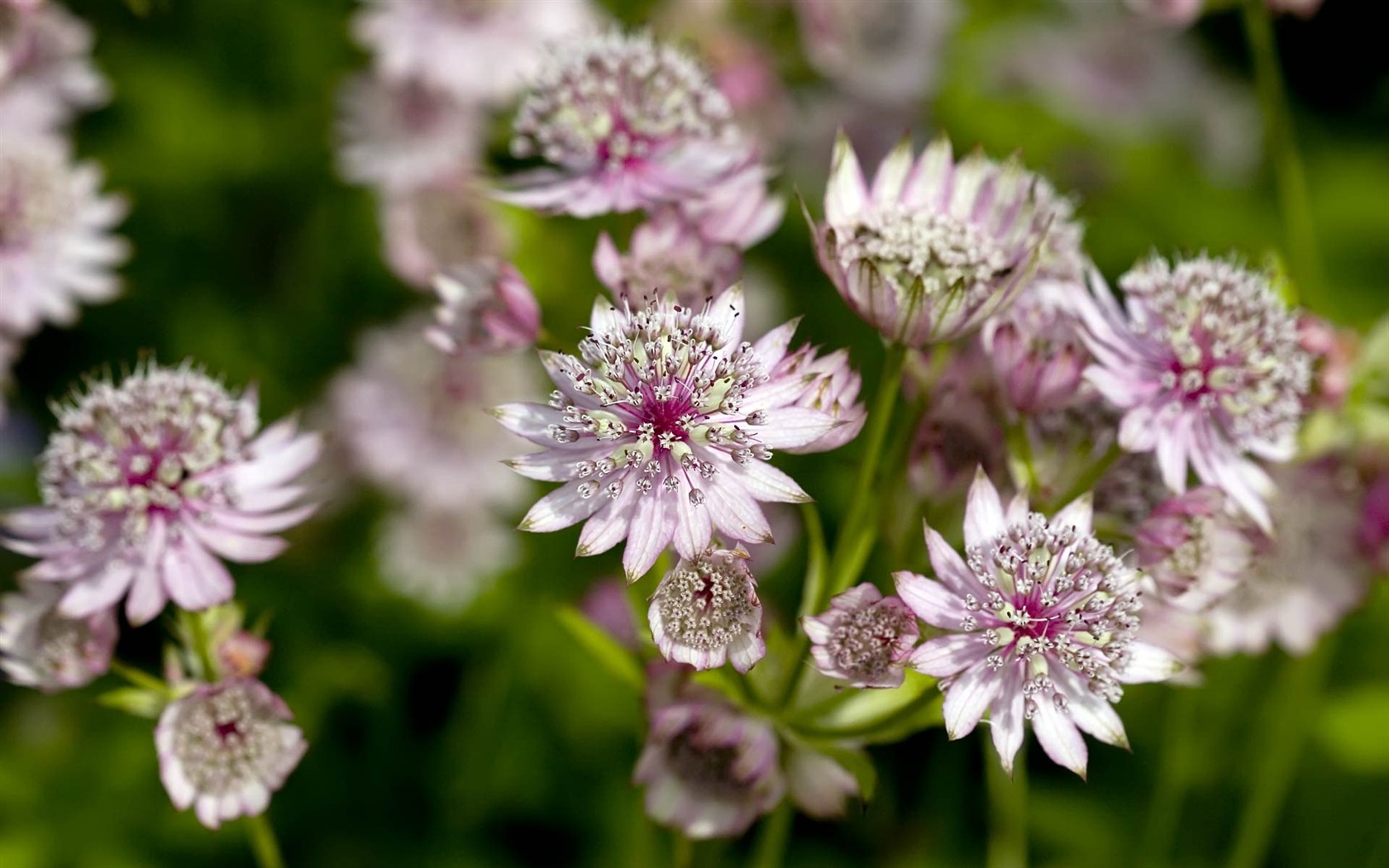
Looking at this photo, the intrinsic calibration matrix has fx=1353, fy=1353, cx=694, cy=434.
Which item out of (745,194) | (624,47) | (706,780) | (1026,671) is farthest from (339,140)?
(1026,671)

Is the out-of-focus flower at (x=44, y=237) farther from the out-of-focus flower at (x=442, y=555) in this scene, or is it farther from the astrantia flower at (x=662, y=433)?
the astrantia flower at (x=662, y=433)

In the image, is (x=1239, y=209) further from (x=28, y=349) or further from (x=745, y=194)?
(x=28, y=349)

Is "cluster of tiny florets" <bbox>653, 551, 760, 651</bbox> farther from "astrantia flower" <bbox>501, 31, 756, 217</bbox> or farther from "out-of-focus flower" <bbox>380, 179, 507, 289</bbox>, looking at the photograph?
"out-of-focus flower" <bbox>380, 179, 507, 289</bbox>

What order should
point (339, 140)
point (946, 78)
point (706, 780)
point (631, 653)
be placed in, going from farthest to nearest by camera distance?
point (946, 78), point (339, 140), point (631, 653), point (706, 780)

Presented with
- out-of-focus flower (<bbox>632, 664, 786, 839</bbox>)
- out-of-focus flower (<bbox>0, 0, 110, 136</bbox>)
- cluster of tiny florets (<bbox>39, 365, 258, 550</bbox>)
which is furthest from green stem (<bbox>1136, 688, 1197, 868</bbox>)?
out-of-focus flower (<bbox>0, 0, 110, 136</bbox>)

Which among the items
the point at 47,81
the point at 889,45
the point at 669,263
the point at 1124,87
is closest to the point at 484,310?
the point at 669,263
